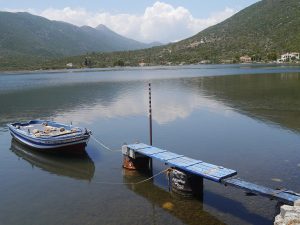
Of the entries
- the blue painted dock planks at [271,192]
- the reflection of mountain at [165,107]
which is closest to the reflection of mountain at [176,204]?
the blue painted dock planks at [271,192]

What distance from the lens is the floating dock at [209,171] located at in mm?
16922

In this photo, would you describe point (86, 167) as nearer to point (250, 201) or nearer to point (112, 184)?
point (112, 184)

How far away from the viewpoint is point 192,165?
2088cm

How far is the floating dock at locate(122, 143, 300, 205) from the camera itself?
666 inches

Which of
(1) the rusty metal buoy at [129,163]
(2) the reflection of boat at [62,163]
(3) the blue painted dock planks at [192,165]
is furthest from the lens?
(2) the reflection of boat at [62,163]

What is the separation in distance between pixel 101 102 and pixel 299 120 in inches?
1324

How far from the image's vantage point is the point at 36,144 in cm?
3136

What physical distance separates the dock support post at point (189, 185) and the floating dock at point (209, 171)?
0.23m

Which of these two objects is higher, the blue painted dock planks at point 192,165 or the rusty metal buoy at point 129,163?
the blue painted dock planks at point 192,165

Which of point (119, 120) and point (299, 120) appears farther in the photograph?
A: point (119, 120)

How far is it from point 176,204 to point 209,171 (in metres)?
2.56

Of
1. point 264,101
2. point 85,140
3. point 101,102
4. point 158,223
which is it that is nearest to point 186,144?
point 85,140

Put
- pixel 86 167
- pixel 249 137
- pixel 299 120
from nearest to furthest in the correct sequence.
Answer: pixel 86 167
pixel 249 137
pixel 299 120

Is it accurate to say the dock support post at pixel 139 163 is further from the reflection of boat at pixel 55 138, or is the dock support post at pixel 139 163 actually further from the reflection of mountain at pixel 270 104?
the reflection of mountain at pixel 270 104
